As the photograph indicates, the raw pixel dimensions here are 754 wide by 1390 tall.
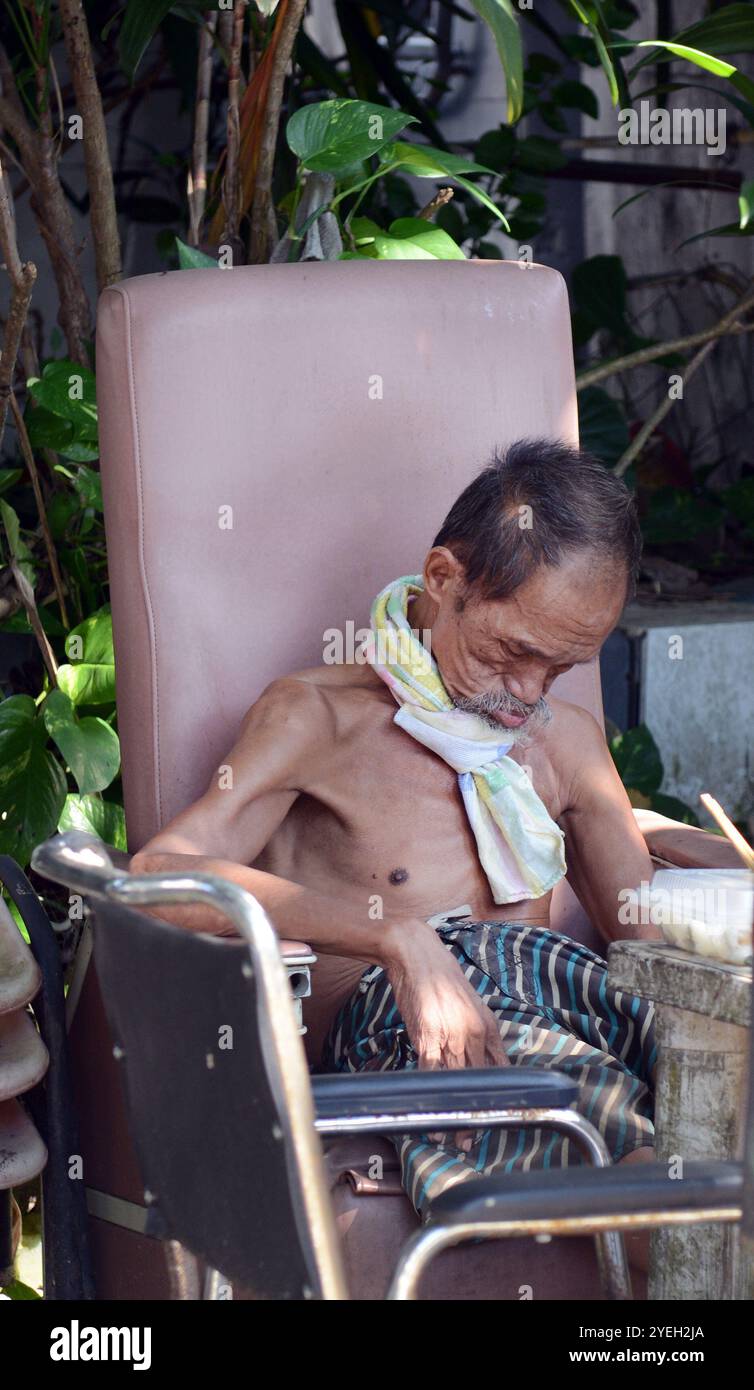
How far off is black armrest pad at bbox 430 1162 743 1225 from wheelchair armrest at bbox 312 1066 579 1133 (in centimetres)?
17

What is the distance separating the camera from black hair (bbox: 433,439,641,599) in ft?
6.27

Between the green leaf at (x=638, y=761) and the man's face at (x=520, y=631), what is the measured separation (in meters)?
1.43

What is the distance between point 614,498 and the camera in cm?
195

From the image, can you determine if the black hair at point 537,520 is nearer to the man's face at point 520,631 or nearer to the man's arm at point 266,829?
the man's face at point 520,631

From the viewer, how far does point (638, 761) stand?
137 inches

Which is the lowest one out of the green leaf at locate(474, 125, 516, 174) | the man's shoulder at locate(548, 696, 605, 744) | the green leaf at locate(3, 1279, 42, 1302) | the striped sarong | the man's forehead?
the green leaf at locate(3, 1279, 42, 1302)

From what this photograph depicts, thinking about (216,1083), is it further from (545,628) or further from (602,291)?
(602,291)

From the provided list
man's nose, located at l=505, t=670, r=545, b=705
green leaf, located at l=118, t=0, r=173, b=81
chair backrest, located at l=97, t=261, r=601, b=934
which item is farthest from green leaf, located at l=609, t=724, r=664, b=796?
green leaf, located at l=118, t=0, r=173, b=81

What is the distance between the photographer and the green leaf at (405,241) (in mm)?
2670

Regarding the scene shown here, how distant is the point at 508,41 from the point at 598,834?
1.15 m

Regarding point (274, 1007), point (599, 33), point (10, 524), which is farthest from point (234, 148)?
point (274, 1007)

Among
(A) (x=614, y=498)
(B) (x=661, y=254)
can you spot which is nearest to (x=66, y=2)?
(A) (x=614, y=498)

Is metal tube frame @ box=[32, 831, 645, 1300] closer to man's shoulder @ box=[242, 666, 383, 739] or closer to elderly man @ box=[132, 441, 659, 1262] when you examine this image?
elderly man @ box=[132, 441, 659, 1262]

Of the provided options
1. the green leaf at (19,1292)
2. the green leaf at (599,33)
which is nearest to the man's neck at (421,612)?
the green leaf at (599,33)
